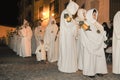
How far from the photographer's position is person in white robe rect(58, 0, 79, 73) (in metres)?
11.7

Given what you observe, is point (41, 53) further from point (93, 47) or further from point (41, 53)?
point (93, 47)

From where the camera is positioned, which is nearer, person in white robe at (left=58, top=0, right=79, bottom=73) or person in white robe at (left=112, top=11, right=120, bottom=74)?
person in white robe at (left=112, top=11, right=120, bottom=74)

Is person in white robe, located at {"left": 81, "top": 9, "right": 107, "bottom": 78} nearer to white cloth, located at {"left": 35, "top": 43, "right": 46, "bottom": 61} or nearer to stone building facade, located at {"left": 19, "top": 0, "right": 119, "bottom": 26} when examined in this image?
white cloth, located at {"left": 35, "top": 43, "right": 46, "bottom": 61}

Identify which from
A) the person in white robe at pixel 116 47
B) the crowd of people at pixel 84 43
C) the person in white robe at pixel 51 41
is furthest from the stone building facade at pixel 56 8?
the person in white robe at pixel 116 47

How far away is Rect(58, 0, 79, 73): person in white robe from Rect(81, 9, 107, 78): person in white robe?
4.09 ft

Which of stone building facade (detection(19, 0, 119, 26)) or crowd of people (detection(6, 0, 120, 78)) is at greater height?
stone building facade (detection(19, 0, 119, 26))

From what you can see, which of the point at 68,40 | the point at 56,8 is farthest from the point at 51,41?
the point at 56,8

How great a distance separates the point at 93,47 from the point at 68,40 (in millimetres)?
1595

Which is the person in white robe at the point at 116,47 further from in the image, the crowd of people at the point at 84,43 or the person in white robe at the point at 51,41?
the person in white robe at the point at 51,41

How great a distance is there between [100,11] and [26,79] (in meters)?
9.57

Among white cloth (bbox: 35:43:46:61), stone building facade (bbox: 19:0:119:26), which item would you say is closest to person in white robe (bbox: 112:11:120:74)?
white cloth (bbox: 35:43:46:61)

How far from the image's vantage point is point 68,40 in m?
11.9

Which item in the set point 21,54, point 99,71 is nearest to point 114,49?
point 99,71

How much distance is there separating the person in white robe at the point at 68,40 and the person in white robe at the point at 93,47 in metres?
1.25
